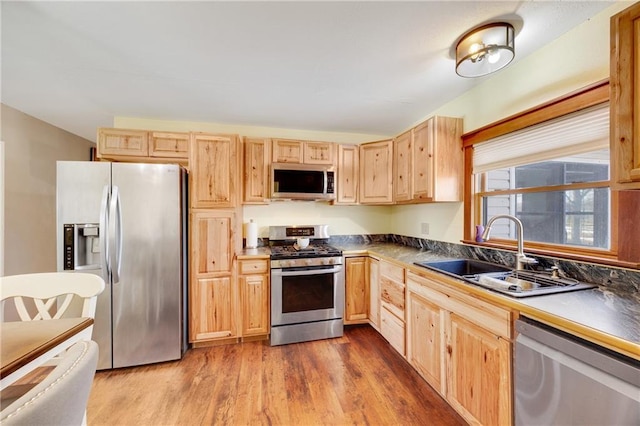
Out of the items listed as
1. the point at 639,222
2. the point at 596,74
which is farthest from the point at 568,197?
the point at 596,74

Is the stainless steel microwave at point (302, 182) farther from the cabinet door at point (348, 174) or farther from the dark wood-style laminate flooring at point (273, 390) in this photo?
the dark wood-style laminate flooring at point (273, 390)

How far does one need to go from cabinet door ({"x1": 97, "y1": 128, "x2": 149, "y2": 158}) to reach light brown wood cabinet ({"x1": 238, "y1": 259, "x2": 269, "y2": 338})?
156 cm

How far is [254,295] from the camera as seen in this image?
2.57 meters

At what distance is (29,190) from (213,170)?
221 centimetres

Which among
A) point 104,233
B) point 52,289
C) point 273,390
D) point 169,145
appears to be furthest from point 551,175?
point 104,233

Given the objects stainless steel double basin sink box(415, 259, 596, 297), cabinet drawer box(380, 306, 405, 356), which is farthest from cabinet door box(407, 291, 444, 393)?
stainless steel double basin sink box(415, 259, 596, 297)

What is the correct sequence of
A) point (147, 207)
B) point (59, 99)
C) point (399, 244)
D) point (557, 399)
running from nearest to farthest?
1. point (557, 399)
2. point (147, 207)
3. point (59, 99)
4. point (399, 244)

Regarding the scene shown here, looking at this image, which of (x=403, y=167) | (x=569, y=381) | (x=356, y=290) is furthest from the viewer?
(x=356, y=290)

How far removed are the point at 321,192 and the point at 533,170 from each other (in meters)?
1.92

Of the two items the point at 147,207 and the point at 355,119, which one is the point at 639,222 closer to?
the point at 355,119

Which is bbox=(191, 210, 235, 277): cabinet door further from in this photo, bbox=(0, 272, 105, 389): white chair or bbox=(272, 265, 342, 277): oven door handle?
bbox=(0, 272, 105, 389): white chair

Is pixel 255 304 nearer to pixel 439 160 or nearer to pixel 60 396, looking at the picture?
pixel 60 396

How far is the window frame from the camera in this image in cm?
136

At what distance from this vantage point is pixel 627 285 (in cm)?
126
